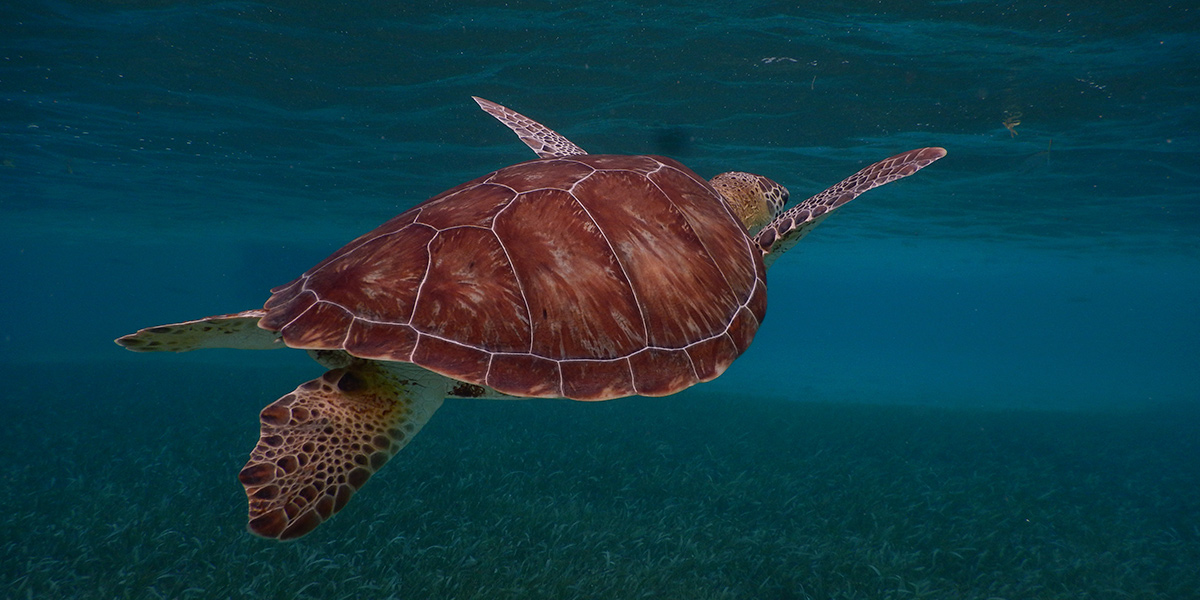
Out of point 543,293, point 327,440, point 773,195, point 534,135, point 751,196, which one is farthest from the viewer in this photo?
point 534,135

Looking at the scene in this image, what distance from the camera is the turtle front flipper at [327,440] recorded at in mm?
2357

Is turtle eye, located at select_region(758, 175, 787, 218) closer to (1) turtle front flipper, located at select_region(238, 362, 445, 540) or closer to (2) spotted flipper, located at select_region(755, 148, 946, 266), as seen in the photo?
(2) spotted flipper, located at select_region(755, 148, 946, 266)

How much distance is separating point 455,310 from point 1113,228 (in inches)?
1264

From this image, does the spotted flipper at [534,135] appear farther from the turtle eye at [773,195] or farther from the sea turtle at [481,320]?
the sea turtle at [481,320]

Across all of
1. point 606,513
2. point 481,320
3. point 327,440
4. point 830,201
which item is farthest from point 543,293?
point 606,513

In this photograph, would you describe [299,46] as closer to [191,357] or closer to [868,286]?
[191,357]

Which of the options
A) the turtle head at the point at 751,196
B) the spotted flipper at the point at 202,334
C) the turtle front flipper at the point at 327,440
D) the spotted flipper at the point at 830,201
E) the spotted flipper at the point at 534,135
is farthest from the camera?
the spotted flipper at the point at 534,135

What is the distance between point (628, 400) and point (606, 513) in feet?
26.8

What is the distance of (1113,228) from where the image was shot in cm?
2458

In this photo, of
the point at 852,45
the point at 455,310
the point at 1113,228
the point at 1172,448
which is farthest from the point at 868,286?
the point at 455,310

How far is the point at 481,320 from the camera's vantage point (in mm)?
2672

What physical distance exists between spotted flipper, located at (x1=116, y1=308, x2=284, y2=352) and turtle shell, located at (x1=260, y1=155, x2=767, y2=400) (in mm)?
116

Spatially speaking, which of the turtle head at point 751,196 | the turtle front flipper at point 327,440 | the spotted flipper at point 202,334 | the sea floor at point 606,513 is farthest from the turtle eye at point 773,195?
the spotted flipper at point 202,334

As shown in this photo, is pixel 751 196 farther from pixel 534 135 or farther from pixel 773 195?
pixel 534 135
